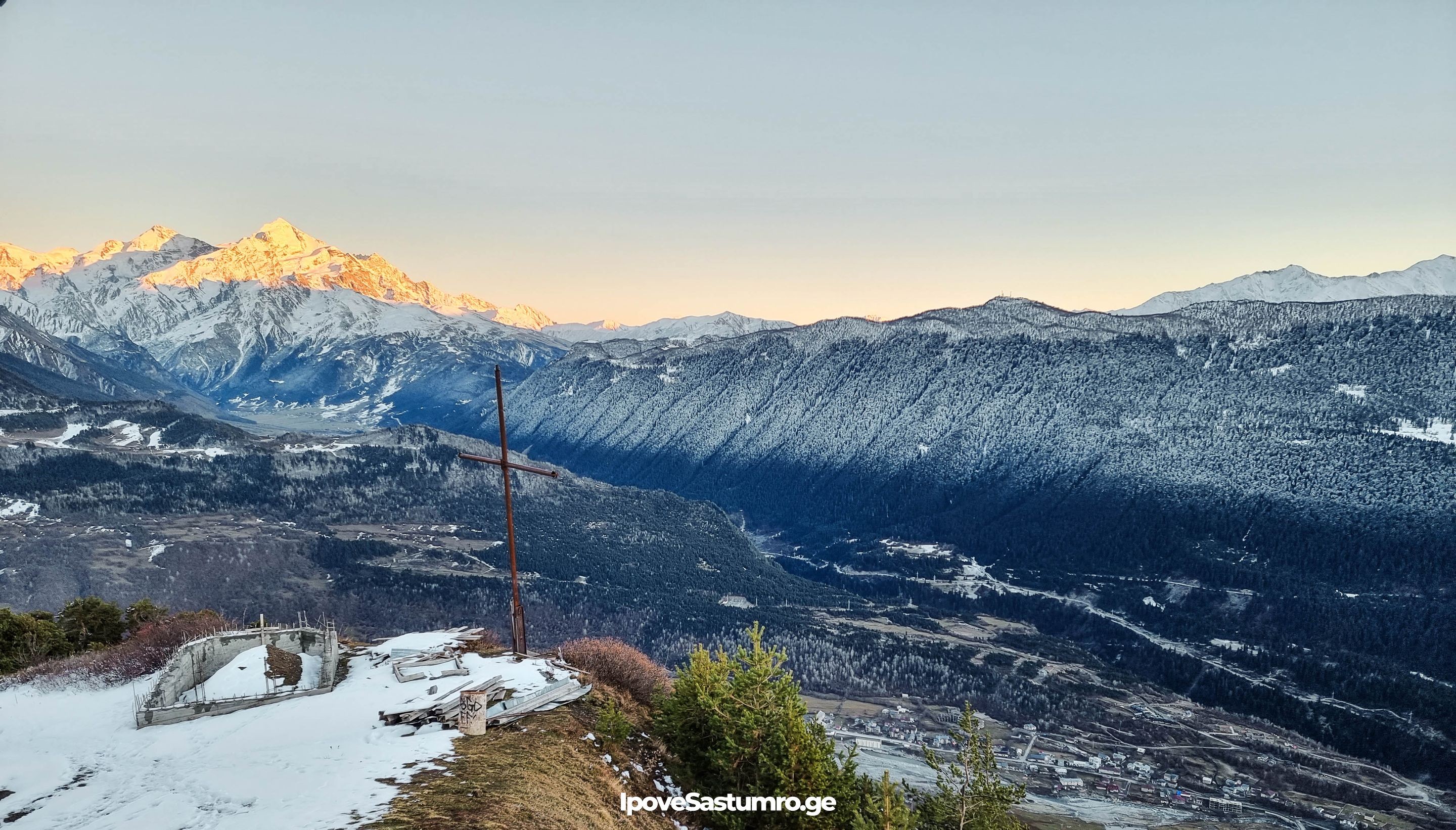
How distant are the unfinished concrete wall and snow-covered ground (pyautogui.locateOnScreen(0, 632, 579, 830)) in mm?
1134

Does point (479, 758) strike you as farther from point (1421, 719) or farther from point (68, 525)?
point (68, 525)

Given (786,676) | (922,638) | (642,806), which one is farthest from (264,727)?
(922,638)

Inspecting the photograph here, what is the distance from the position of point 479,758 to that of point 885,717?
12379 cm

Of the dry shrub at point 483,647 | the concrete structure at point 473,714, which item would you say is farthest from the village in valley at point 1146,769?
the concrete structure at point 473,714

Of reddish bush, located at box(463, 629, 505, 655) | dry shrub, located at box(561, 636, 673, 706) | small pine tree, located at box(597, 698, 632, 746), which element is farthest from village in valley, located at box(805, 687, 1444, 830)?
small pine tree, located at box(597, 698, 632, 746)

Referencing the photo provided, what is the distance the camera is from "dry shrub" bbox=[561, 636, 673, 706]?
45.5 m

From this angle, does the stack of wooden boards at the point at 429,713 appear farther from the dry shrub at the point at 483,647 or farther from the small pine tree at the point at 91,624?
the small pine tree at the point at 91,624

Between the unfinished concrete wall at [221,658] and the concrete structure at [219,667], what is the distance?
3 centimetres

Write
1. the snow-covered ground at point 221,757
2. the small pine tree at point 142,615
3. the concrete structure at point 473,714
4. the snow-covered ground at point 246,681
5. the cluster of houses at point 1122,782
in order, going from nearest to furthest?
the snow-covered ground at point 221,757 < the concrete structure at point 473,714 < the snow-covered ground at point 246,681 < the small pine tree at point 142,615 < the cluster of houses at point 1122,782

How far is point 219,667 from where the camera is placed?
43656mm

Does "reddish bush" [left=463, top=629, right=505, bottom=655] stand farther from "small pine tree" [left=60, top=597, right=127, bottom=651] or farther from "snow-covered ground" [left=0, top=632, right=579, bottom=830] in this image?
"small pine tree" [left=60, top=597, right=127, bottom=651]

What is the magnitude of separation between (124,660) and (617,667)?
97.3 ft

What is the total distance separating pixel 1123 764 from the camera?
119625 mm

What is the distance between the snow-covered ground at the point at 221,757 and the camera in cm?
2412
